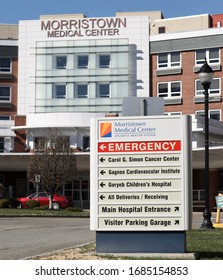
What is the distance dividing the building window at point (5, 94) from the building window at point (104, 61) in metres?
10.3

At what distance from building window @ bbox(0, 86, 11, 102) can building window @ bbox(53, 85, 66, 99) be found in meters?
5.32

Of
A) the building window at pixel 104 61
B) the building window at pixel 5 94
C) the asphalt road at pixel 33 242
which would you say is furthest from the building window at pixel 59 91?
the asphalt road at pixel 33 242

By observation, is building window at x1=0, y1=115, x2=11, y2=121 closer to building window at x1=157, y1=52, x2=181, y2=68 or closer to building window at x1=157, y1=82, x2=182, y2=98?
building window at x1=157, y1=82, x2=182, y2=98

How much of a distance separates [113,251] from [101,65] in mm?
53309

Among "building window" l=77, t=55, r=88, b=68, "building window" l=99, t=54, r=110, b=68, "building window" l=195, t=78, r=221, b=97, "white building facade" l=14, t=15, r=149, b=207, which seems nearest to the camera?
"building window" l=195, t=78, r=221, b=97

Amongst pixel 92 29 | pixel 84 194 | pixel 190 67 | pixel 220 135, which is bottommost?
pixel 84 194

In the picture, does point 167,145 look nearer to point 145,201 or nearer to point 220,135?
point 145,201

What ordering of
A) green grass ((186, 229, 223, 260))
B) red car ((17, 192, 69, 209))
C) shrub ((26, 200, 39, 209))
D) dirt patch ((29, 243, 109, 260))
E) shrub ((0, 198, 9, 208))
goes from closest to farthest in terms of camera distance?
dirt patch ((29, 243, 109, 260)), green grass ((186, 229, 223, 260)), shrub ((0, 198, 9, 208)), shrub ((26, 200, 39, 209)), red car ((17, 192, 69, 209))

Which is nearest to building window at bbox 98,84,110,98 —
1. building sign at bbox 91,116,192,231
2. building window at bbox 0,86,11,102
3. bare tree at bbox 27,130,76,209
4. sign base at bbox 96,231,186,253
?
building window at bbox 0,86,11,102

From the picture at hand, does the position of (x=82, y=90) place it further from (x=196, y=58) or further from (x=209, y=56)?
(x=209, y=56)

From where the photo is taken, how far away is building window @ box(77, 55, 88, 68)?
64.4 metres

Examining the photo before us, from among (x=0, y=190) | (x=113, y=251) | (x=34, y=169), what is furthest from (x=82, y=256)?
(x=0, y=190)

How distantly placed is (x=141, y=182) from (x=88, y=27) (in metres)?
55.1

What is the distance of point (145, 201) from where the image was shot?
11500mm
